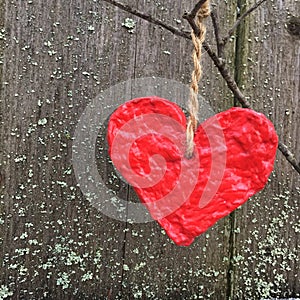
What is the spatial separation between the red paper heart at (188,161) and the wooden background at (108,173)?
0.71 feet

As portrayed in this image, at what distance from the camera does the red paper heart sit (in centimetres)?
74

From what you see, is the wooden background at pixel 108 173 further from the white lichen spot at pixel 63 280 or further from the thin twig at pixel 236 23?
the thin twig at pixel 236 23

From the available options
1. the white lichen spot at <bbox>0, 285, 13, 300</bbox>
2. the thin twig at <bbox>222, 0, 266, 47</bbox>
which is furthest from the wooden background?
the thin twig at <bbox>222, 0, 266, 47</bbox>

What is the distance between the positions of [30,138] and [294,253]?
55cm

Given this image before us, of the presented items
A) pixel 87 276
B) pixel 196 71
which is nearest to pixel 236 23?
pixel 196 71

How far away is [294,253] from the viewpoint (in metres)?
1.03

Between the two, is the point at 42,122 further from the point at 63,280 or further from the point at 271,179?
the point at 271,179

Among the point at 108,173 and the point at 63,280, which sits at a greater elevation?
the point at 108,173

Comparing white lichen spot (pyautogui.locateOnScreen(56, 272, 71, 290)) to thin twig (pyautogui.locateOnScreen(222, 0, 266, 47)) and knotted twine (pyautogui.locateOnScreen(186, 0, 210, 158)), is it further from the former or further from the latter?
thin twig (pyautogui.locateOnScreen(222, 0, 266, 47))

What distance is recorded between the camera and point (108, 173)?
973 mm

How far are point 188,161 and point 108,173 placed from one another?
252 millimetres

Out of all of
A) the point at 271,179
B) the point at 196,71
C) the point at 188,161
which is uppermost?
the point at 196,71

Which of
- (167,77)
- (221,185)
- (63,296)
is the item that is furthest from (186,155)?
(63,296)

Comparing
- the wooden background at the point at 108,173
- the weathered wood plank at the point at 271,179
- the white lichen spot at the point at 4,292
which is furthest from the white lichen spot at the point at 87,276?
the weathered wood plank at the point at 271,179
